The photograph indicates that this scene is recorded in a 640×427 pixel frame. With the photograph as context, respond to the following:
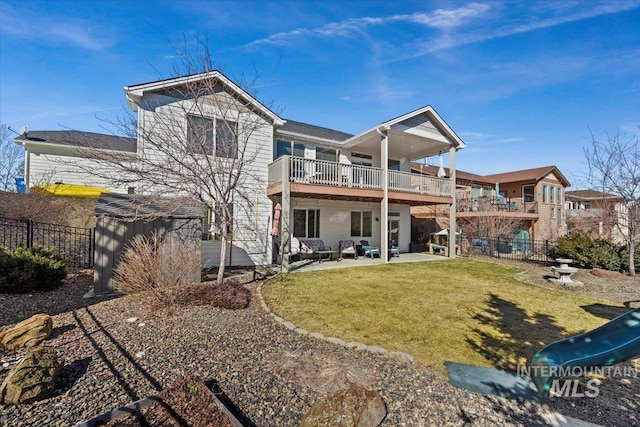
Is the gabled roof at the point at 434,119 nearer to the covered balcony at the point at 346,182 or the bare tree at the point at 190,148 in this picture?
the covered balcony at the point at 346,182

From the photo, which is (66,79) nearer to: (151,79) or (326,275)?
(151,79)

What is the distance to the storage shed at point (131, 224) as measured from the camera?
7.56m

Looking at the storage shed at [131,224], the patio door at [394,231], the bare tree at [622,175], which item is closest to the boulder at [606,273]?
the bare tree at [622,175]

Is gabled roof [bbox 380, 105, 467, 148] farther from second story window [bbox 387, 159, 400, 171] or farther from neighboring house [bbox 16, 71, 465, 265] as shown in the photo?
second story window [bbox 387, 159, 400, 171]

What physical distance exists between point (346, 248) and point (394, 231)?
492 cm

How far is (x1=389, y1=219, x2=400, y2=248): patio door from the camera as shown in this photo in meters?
18.1

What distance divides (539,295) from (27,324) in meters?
12.1

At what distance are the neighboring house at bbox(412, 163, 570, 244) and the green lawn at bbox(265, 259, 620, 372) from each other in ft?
41.4

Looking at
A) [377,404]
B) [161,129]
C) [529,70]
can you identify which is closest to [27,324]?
[377,404]

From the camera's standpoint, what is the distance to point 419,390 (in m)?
3.60

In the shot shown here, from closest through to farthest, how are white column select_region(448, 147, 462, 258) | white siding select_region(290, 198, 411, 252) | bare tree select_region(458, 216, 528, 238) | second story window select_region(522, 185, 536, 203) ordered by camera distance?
white siding select_region(290, 198, 411, 252) < white column select_region(448, 147, 462, 258) < bare tree select_region(458, 216, 528, 238) < second story window select_region(522, 185, 536, 203)

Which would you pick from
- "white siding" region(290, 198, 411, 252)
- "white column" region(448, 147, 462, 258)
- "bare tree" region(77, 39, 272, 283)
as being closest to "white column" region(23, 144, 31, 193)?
"bare tree" region(77, 39, 272, 283)

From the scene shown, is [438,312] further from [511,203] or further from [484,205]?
[511,203]

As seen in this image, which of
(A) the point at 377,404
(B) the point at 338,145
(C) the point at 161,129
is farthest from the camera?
(B) the point at 338,145
